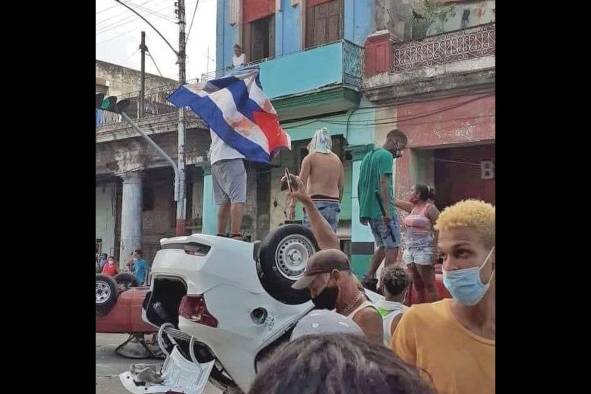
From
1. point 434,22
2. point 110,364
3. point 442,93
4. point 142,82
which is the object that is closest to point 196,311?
point 110,364

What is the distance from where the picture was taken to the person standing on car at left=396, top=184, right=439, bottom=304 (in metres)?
2.00

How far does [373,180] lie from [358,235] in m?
0.18

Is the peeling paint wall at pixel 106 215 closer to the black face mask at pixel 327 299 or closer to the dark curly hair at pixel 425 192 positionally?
the black face mask at pixel 327 299

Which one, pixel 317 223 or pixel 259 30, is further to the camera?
pixel 259 30

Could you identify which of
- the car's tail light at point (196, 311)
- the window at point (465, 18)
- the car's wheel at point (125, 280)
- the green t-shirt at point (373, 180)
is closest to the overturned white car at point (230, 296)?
the car's tail light at point (196, 311)

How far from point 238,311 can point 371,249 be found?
1.74 feet

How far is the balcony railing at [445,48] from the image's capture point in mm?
1929

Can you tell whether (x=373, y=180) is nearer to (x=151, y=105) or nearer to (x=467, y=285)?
(x=467, y=285)

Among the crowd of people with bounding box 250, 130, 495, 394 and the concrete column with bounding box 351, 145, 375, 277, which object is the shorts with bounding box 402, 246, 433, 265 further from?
the concrete column with bounding box 351, 145, 375, 277

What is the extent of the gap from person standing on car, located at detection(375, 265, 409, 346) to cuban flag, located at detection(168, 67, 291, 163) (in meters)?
0.58

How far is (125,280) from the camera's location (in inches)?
101

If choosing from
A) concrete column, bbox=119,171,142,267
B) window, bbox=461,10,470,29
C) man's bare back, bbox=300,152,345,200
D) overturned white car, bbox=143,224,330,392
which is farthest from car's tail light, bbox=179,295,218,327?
window, bbox=461,10,470,29
